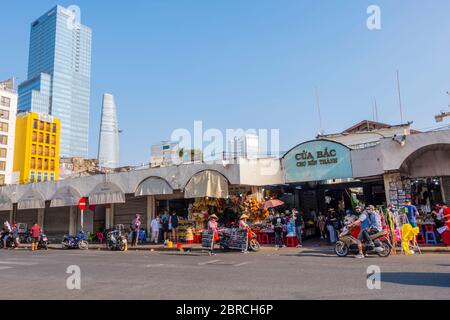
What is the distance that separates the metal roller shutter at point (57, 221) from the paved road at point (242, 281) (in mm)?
19324

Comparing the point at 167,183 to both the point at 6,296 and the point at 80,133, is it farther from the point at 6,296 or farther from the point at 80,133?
the point at 80,133

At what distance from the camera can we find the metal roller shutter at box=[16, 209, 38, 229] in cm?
3247

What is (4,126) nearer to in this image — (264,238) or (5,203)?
(5,203)

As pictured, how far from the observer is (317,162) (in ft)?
60.7

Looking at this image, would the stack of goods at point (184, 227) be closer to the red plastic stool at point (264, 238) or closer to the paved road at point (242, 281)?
the red plastic stool at point (264, 238)

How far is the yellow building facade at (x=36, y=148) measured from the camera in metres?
78.8

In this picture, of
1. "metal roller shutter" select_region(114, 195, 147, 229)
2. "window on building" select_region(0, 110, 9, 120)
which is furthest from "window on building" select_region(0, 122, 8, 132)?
"metal roller shutter" select_region(114, 195, 147, 229)

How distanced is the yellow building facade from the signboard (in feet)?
228

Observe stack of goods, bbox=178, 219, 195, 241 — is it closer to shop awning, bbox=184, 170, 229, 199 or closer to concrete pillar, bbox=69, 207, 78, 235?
shop awning, bbox=184, 170, 229, 199

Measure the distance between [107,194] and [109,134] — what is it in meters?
94.0

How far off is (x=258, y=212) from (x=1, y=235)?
59.0 feet

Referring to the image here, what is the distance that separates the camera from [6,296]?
7.51m

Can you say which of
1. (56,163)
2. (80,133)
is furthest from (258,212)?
(80,133)


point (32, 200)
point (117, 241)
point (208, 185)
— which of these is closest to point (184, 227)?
point (208, 185)
